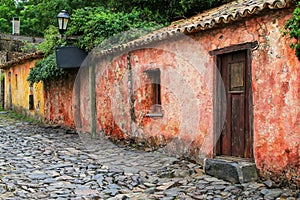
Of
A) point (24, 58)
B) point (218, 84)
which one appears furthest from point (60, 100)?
point (218, 84)

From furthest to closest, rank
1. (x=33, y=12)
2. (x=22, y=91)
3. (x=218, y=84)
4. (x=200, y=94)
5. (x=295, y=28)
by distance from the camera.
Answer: (x=33, y=12) → (x=22, y=91) → (x=200, y=94) → (x=218, y=84) → (x=295, y=28)

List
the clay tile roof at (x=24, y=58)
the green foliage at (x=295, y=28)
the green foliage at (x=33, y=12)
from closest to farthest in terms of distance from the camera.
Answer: the green foliage at (x=295, y=28), the clay tile roof at (x=24, y=58), the green foliage at (x=33, y=12)

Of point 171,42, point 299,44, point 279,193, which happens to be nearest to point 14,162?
point 171,42

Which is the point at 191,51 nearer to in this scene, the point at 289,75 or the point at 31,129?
the point at 289,75

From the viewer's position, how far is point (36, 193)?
19.1 ft

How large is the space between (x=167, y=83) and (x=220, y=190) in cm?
342

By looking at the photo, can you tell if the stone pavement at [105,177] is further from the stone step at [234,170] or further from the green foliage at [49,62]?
the green foliage at [49,62]

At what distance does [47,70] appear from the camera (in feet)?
46.9

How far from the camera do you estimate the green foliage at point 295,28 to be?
5.16 metres

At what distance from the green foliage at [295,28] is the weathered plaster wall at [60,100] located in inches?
359

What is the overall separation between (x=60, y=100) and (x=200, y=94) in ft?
28.0

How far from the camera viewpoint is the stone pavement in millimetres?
5680

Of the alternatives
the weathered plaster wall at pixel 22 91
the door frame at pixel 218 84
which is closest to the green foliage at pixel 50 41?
the weathered plaster wall at pixel 22 91

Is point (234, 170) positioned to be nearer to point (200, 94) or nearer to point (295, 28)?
point (200, 94)
